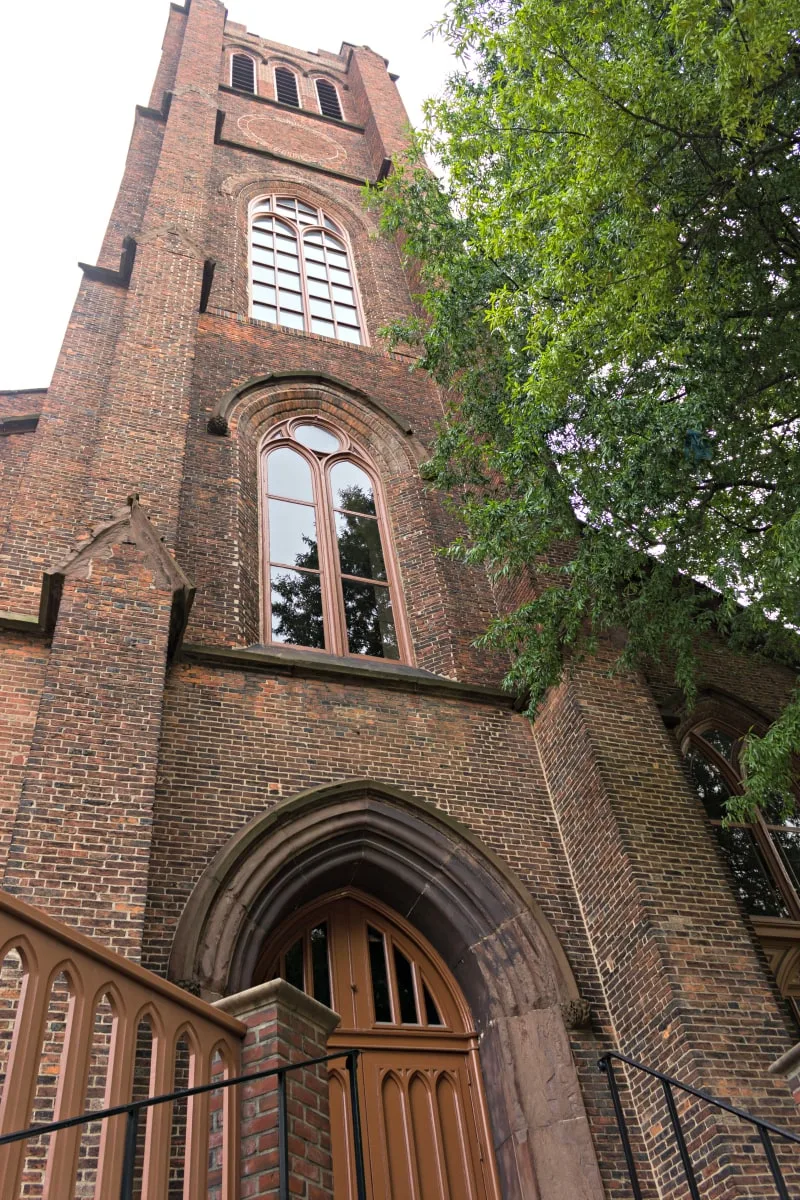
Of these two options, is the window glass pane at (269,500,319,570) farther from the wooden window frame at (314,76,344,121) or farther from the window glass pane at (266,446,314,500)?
the wooden window frame at (314,76,344,121)

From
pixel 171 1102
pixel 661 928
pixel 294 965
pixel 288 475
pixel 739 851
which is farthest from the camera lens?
pixel 288 475

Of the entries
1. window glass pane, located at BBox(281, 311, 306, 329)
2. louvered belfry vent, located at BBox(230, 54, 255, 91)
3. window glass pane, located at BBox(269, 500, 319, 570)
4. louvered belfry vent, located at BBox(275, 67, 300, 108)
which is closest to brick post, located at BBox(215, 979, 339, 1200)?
window glass pane, located at BBox(269, 500, 319, 570)

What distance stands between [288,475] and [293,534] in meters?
1.08

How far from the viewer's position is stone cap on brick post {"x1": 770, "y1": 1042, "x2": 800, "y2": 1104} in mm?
5625

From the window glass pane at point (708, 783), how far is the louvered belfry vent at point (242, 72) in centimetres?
1869

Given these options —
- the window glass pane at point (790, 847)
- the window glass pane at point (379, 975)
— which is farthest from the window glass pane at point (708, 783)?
the window glass pane at point (379, 975)

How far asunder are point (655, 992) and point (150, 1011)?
4.36 meters

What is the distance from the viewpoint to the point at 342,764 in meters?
8.20

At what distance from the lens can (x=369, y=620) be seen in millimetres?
10359

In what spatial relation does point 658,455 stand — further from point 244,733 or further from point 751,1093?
point 751,1093

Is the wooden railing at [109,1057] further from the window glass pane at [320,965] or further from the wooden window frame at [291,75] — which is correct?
the wooden window frame at [291,75]

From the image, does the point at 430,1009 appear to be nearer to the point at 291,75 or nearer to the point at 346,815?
the point at 346,815

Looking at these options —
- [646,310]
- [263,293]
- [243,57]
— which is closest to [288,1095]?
[646,310]

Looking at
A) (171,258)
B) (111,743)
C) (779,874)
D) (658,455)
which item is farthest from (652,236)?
(171,258)
